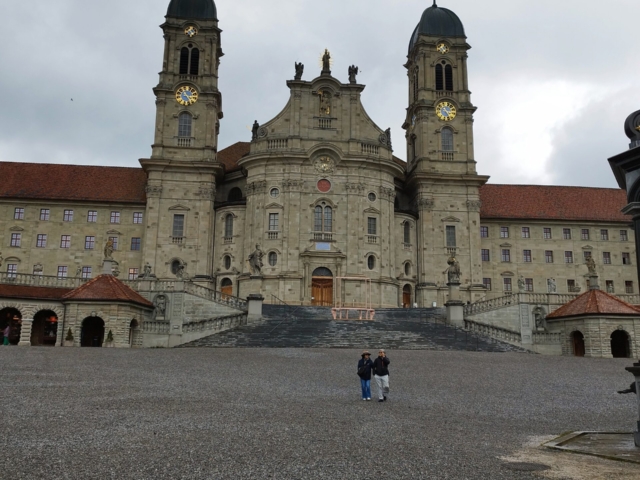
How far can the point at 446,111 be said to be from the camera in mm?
62062

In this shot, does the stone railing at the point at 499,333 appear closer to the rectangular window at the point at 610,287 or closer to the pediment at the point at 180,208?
the rectangular window at the point at 610,287

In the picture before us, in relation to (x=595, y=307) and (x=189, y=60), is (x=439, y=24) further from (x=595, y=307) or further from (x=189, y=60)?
(x=595, y=307)

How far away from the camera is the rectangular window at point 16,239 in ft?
187

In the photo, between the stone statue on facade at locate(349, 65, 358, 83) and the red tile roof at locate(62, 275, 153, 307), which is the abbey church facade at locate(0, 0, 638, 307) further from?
the red tile roof at locate(62, 275, 153, 307)

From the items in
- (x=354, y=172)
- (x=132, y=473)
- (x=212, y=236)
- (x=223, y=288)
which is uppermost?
(x=354, y=172)

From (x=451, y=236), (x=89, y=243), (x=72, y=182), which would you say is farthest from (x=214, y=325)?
(x=72, y=182)

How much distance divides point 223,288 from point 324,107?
59.9 feet

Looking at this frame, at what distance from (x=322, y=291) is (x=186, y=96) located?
21590 millimetres

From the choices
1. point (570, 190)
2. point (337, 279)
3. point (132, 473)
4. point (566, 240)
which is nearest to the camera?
point (132, 473)

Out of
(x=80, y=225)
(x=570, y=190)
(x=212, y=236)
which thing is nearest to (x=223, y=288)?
(x=212, y=236)

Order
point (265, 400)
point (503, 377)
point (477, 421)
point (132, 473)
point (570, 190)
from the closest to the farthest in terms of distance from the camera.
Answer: point (132, 473), point (477, 421), point (265, 400), point (503, 377), point (570, 190)

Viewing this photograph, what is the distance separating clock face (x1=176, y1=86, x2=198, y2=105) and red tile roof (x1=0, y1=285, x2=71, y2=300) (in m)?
23.3

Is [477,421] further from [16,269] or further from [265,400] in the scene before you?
[16,269]

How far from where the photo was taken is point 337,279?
54.1m
